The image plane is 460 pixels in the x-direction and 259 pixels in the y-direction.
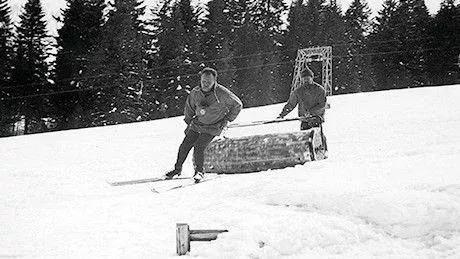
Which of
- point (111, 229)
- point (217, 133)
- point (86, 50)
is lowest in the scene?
point (111, 229)

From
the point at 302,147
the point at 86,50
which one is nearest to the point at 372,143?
the point at 302,147

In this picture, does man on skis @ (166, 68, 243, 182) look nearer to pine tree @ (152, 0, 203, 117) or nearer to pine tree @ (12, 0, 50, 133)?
pine tree @ (12, 0, 50, 133)

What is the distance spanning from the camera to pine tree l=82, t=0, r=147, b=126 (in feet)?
117

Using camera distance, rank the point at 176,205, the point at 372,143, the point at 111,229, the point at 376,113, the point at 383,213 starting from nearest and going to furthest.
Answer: the point at 383,213 < the point at 111,229 < the point at 176,205 < the point at 372,143 < the point at 376,113

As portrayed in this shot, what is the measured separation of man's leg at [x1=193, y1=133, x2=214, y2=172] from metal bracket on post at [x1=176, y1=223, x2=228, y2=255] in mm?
3624

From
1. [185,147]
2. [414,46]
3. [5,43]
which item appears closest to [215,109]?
[185,147]

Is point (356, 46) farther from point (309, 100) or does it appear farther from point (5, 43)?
point (309, 100)

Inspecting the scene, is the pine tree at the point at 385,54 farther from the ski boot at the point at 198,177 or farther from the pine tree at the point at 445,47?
the ski boot at the point at 198,177

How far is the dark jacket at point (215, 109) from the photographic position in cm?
756

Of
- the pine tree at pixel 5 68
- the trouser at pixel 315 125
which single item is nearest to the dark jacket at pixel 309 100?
the trouser at pixel 315 125

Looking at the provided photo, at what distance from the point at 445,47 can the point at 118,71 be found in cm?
3361

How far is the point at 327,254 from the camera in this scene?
11.5 feet

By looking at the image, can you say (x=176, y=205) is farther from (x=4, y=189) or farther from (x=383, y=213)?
(x=4, y=189)

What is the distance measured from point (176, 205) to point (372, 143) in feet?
22.2
